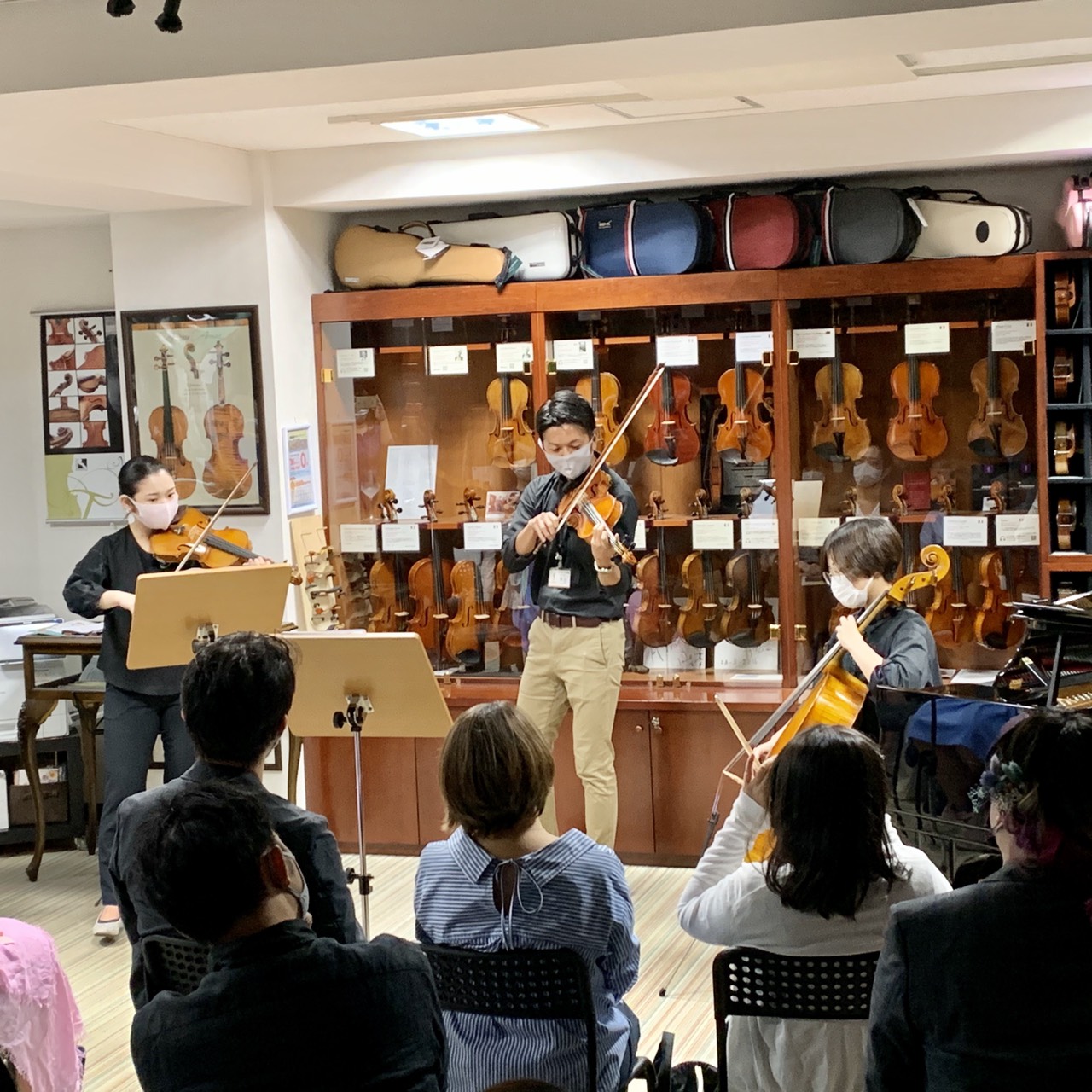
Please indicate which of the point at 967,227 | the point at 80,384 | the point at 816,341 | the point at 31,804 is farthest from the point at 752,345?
the point at 31,804

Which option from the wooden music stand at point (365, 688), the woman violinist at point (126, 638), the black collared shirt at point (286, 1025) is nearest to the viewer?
the black collared shirt at point (286, 1025)

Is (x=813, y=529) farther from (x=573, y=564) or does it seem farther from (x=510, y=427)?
(x=510, y=427)

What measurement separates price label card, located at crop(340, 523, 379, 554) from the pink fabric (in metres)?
2.70

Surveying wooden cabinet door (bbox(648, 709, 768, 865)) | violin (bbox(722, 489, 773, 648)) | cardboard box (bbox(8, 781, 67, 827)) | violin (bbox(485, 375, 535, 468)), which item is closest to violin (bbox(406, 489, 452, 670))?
violin (bbox(485, 375, 535, 468))

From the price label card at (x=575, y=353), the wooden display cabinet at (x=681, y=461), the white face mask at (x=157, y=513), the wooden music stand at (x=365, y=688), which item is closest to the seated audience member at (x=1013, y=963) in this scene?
the wooden music stand at (x=365, y=688)

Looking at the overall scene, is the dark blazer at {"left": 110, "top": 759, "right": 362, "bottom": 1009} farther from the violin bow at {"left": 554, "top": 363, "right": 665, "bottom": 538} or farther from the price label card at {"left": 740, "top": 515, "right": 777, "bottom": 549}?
the price label card at {"left": 740, "top": 515, "right": 777, "bottom": 549}

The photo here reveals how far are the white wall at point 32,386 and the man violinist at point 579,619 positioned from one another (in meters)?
2.35

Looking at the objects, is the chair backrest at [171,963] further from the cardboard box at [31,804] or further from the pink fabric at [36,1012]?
the cardboard box at [31,804]

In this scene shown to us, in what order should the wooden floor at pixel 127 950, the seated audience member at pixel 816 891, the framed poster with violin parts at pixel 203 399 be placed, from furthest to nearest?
the framed poster with violin parts at pixel 203 399 < the wooden floor at pixel 127 950 < the seated audience member at pixel 816 891

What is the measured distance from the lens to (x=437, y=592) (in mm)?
5453

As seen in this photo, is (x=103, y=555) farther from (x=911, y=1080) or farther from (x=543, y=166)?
(x=911, y=1080)

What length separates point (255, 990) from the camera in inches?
67.7

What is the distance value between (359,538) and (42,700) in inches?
49.8

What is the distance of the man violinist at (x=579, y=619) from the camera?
4.69 meters
